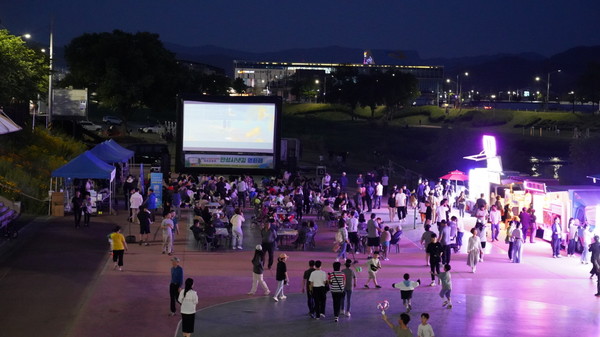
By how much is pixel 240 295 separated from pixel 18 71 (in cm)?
2722

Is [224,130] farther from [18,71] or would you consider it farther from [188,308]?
[188,308]

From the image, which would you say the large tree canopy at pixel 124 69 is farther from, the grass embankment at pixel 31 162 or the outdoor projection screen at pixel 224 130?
the outdoor projection screen at pixel 224 130

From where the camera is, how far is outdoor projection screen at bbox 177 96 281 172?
3272 cm

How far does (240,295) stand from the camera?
1772cm

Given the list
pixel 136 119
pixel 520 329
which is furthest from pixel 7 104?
pixel 136 119

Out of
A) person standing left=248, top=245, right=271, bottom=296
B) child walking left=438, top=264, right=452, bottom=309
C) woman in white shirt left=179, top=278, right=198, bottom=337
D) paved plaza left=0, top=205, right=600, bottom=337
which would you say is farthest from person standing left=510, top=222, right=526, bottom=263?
woman in white shirt left=179, top=278, right=198, bottom=337

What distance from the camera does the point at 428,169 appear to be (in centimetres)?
6506

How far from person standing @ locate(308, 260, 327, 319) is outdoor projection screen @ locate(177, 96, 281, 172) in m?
17.5

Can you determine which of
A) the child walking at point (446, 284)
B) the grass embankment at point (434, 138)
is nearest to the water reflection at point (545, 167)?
the grass embankment at point (434, 138)

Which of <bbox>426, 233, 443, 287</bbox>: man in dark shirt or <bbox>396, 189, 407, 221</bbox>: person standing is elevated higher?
<bbox>396, 189, 407, 221</bbox>: person standing

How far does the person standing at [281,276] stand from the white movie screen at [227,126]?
52.4 ft

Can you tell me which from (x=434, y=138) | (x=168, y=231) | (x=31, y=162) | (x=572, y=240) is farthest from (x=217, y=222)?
(x=434, y=138)

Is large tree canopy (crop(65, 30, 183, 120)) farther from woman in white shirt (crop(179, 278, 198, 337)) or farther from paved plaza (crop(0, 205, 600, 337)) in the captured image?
woman in white shirt (crop(179, 278, 198, 337))

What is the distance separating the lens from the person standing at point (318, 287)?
15.3 metres
